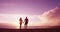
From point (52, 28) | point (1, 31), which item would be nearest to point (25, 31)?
point (1, 31)

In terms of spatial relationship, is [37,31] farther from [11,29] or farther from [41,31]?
[11,29]

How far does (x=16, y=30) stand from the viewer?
20422 millimetres

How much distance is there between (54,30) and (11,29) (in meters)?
6.38

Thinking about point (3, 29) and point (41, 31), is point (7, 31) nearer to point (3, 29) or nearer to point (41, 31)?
point (3, 29)

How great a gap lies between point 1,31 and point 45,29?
6648mm

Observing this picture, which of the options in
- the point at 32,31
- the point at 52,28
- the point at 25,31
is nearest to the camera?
the point at 25,31

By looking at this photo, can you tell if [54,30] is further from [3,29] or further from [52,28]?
[3,29]

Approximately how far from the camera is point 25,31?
1923cm

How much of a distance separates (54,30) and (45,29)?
1.42 metres

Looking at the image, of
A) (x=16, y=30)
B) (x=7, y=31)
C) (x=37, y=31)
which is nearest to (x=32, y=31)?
(x=37, y=31)

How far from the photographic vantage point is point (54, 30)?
21328 mm

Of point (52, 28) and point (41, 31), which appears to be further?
point (52, 28)

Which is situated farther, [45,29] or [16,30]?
[45,29]

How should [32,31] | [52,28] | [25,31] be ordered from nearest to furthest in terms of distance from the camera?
[25,31], [32,31], [52,28]
